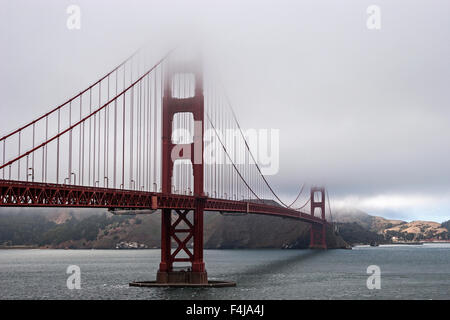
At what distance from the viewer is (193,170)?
61.8 m

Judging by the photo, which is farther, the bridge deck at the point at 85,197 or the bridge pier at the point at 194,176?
the bridge pier at the point at 194,176

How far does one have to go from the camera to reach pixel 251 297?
56.7 metres

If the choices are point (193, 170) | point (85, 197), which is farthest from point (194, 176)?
point (85, 197)

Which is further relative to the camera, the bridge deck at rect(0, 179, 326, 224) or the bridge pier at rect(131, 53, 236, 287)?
the bridge pier at rect(131, 53, 236, 287)

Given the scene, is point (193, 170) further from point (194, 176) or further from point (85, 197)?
point (85, 197)

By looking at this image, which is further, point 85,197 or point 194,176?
point 194,176

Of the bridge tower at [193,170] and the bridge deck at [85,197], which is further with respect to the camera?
the bridge tower at [193,170]

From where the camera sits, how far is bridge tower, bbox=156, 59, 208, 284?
201ft

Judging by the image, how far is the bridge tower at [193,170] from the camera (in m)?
61.1

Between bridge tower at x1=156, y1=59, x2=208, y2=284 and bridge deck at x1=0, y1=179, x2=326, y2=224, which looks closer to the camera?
bridge deck at x1=0, y1=179, x2=326, y2=224
